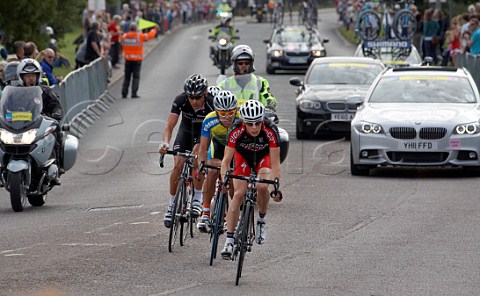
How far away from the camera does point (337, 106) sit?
2531 cm

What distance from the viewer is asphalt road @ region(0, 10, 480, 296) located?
10.7 m

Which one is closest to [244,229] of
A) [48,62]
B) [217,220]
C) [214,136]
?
[217,220]

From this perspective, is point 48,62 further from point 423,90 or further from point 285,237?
point 285,237

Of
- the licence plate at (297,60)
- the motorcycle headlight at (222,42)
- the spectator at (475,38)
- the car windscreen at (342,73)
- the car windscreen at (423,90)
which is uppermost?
the car windscreen at (423,90)

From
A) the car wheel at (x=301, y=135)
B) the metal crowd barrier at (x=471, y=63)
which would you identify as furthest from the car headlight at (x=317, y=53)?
the car wheel at (x=301, y=135)

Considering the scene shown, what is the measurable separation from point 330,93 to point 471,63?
23.4ft

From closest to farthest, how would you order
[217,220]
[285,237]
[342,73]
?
[217,220]
[285,237]
[342,73]

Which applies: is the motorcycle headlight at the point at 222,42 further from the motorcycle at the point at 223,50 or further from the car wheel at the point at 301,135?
the car wheel at the point at 301,135

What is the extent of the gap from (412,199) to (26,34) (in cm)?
2110

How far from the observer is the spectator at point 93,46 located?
35.3 meters

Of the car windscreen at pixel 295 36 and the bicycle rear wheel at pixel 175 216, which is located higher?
the bicycle rear wheel at pixel 175 216

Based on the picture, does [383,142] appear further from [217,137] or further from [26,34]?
[26,34]

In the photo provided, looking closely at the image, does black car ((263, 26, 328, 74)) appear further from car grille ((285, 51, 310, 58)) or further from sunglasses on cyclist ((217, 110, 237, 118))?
sunglasses on cyclist ((217, 110, 237, 118))

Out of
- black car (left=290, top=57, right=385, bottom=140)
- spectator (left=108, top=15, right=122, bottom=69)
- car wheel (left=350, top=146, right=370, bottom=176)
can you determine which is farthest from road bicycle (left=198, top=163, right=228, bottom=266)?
spectator (left=108, top=15, right=122, bottom=69)
